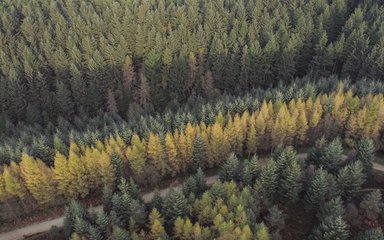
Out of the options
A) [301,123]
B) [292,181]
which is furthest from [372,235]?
[301,123]

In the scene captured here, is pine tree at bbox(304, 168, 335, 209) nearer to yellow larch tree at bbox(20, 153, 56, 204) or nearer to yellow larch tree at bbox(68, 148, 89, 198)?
yellow larch tree at bbox(68, 148, 89, 198)

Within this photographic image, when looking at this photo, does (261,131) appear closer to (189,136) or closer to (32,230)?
(189,136)

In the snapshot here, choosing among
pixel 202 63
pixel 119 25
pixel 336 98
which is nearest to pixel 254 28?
pixel 202 63

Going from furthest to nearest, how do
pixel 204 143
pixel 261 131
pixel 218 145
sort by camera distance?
pixel 261 131 < pixel 218 145 < pixel 204 143

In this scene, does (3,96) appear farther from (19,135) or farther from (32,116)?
(19,135)

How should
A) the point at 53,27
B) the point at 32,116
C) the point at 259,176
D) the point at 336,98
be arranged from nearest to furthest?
the point at 259,176 → the point at 336,98 → the point at 32,116 → the point at 53,27

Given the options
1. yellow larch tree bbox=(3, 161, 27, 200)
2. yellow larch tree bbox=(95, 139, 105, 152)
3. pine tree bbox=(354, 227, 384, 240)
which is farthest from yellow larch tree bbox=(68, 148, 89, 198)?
pine tree bbox=(354, 227, 384, 240)

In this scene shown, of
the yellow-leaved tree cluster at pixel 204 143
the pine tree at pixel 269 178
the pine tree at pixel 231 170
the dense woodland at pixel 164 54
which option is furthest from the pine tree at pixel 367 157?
the dense woodland at pixel 164 54
